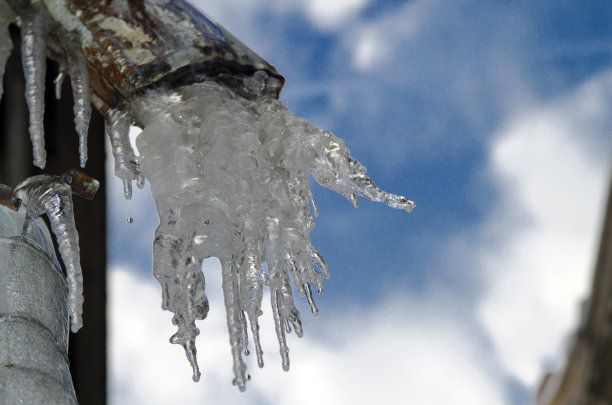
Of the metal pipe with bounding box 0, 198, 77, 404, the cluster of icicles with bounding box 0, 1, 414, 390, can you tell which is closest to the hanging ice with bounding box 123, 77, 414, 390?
the cluster of icicles with bounding box 0, 1, 414, 390

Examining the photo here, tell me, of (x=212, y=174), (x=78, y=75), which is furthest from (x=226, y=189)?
(x=78, y=75)

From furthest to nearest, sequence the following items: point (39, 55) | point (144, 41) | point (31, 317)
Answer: point (31, 317) < point (39, 55) < point (144, 41)

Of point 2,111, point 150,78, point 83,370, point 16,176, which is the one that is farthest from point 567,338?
point 83,370

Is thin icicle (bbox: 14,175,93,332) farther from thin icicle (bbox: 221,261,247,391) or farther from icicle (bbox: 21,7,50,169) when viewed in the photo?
thin icicle (bbox: 221,261,247,391)

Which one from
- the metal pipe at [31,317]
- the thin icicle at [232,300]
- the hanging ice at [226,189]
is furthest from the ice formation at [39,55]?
the thin icicle at [232,300]

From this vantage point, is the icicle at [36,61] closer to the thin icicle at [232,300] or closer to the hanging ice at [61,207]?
the hanging ice at [61,207]

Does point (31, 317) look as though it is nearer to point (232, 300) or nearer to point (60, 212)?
point (60, 212)
